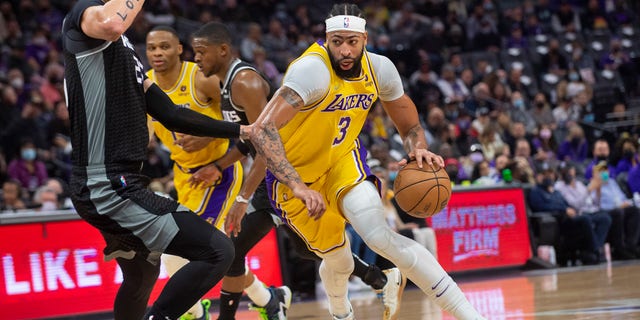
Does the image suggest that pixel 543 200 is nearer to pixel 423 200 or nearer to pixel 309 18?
pixel 423 200

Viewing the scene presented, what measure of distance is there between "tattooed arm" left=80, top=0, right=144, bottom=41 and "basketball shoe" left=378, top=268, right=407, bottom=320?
9.46ft

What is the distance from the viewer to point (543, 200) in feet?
41.0

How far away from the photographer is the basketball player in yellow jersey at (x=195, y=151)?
21.9ft

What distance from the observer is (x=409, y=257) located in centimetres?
486

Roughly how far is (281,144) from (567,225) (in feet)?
28.4

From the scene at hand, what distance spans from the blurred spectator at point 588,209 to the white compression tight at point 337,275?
7722 millimetres

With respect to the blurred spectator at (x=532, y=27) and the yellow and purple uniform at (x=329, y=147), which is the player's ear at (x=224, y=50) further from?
the blurred spectator at (x=532, y=27)

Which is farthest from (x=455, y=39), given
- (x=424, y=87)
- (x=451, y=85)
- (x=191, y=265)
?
Result: (x=191, y=265)

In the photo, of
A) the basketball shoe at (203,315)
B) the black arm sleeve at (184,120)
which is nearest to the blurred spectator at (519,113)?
the basketball shoe at (203,315)

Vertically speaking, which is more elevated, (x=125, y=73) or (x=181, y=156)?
(x=125, y=73)

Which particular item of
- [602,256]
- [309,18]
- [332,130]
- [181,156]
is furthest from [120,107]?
[309,18]

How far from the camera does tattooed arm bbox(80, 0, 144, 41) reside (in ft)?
13.4

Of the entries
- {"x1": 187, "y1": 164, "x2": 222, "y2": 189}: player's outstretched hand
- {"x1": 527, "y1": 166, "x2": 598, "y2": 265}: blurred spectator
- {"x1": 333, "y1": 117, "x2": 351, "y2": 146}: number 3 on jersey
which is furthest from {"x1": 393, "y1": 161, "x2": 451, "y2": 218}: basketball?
{"x1": 527, "y1": 166, "x2": 598, "y2": 265}: blurred spectator

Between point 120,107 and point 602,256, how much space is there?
10920mm
